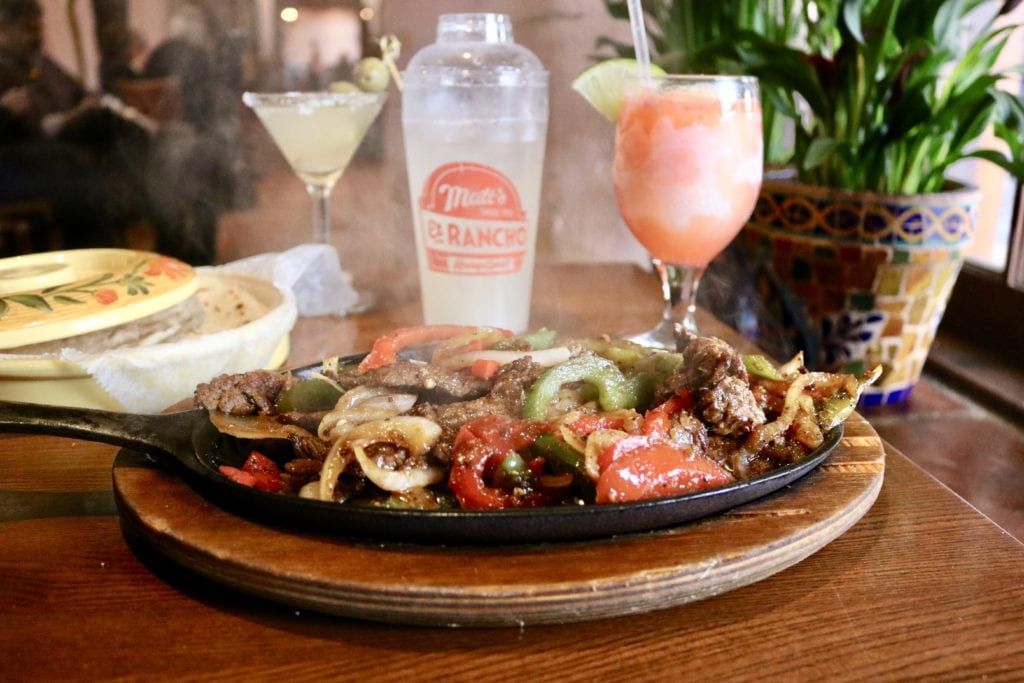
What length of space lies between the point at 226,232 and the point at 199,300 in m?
1.94

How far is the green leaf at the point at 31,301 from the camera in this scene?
149 cm

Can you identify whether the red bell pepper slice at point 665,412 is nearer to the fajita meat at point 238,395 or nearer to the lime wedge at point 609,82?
the fajita meat at point 238,395

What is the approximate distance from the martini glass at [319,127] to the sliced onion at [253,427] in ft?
4.27

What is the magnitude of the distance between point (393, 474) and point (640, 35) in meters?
1.28

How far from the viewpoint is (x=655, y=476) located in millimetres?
990

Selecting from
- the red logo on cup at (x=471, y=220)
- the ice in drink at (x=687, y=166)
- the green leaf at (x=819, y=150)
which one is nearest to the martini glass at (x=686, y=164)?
the ice in drink at (x=687, y=166)

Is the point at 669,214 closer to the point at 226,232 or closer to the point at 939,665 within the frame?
the point at 939,665

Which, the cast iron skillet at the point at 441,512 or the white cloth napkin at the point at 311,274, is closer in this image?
the cast iron skillet at the point at 441,512

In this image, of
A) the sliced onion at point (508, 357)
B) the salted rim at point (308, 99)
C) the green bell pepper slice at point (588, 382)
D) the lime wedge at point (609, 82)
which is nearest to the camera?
the green bell pepper slice at point (588, 382)

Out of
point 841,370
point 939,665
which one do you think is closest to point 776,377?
point 939,665

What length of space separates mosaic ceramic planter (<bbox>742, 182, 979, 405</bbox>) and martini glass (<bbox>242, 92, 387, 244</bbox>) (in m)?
1.18

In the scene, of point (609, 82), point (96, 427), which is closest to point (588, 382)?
point (96, 427)

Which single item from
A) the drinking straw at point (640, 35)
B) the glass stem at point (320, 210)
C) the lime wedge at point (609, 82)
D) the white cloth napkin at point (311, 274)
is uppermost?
the drinking straw at point (640, 35)

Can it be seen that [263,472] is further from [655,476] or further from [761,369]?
[761,369]
